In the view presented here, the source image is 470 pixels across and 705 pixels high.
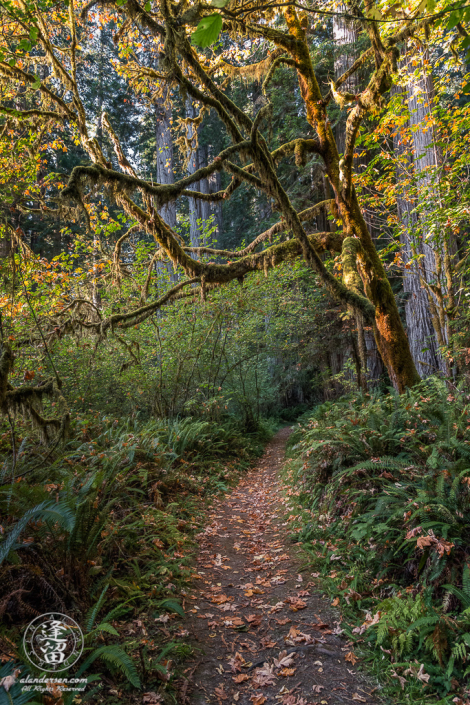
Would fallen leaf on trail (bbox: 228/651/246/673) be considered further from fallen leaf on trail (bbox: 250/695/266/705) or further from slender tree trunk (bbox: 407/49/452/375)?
slender tree trunk (bbox: 407/49/452/375)

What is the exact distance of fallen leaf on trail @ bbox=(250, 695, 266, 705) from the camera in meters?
2.46

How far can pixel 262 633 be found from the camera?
315cm

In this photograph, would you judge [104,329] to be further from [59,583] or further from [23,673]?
[23,673]

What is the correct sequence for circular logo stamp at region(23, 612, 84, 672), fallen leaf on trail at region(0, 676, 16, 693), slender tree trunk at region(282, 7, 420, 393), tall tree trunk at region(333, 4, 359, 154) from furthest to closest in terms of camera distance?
tall tree trunk at region(333, 4, 359, 154)
slender tree trunk at region(282, 7, 420, 393)
circular logo stamp at region(23, 612, 84, 672)
fallen leaf on trail at region(0, 676, 16, 693)

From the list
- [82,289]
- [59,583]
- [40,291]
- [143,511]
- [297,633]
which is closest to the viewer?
[59,583]

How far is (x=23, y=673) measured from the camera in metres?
2.11

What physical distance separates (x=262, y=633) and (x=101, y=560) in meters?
1.56

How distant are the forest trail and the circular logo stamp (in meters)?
0.79

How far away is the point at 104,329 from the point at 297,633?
16.7 ft

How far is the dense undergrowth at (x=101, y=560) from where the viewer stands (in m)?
2.44

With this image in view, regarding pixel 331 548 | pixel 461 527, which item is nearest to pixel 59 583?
pixel 331 548

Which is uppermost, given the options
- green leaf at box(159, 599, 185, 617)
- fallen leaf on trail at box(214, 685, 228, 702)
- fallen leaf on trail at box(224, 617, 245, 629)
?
green leaf at box(159, 599, 185, 617)

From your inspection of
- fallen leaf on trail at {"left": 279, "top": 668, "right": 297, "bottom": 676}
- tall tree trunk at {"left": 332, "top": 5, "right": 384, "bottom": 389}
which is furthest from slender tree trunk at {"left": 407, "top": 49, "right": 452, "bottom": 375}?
fallen leaf on trail at {"left": 279, "top": 668, "right": 297, "bottom": 676}

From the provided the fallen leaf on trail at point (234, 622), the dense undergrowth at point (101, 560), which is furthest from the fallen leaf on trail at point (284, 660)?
the dense undergrowth at point (101, 560)
